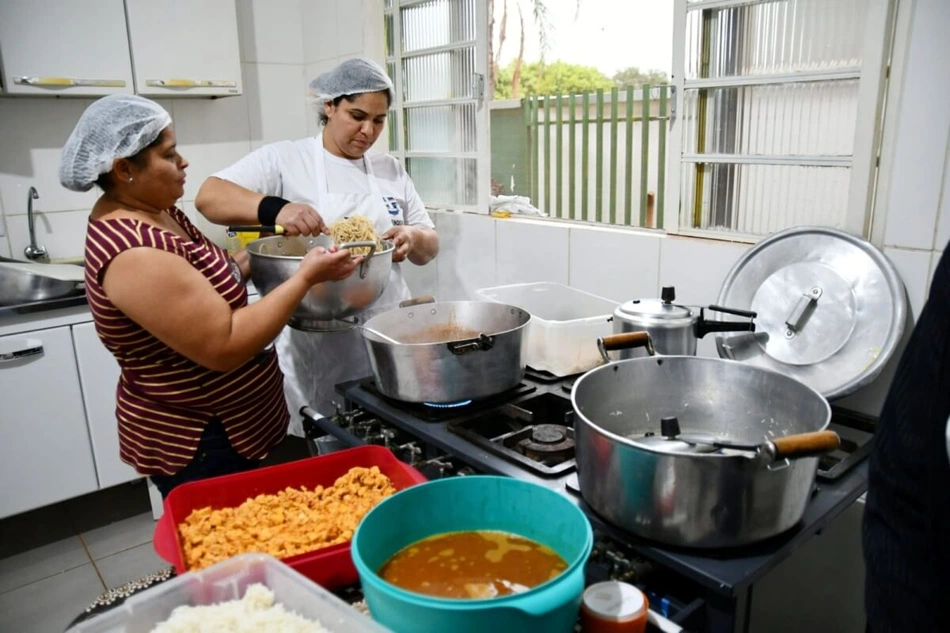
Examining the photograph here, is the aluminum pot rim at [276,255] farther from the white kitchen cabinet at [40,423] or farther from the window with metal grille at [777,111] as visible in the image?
the white kitchen cabinet at [40,423]

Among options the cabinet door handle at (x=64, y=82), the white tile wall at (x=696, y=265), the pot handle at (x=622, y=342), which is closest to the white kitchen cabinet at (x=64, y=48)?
the cabinet door handle at (x=64, y=82)

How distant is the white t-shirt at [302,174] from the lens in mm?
1765

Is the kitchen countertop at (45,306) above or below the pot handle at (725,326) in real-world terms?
below

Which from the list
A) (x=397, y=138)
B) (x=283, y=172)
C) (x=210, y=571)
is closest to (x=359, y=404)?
(x=210, y=571)

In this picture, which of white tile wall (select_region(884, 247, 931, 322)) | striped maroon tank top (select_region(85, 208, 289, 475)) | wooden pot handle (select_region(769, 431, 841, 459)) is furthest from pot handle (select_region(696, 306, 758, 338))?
striped maroon tank top (select_region(85, 208, 289, 475))

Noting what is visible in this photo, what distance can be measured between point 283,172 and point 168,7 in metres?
1.19

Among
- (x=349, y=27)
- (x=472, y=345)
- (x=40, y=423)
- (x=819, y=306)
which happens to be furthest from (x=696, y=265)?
(x=40, y=423)

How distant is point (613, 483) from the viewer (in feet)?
2.76

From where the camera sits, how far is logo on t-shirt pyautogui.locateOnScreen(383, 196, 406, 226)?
190 cm

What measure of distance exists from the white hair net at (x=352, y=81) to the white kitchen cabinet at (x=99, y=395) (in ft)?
3.98

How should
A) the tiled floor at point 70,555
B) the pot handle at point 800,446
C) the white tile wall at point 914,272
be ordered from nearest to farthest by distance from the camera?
the pot handle at point 800,446 → the white tile wall at point 914,272 → the tiled floor at point 70,555

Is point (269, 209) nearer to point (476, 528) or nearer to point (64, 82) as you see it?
point (476, 528)

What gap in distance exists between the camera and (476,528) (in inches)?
33.0

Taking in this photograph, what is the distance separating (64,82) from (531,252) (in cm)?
172
